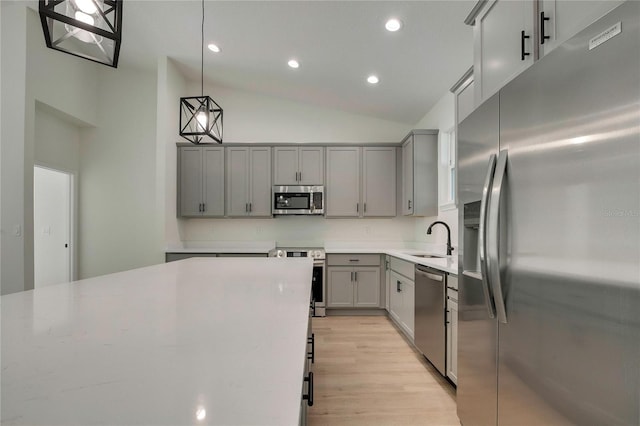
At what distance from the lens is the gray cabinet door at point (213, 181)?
4805 millimetres

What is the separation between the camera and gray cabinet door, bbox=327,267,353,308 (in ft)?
14.6

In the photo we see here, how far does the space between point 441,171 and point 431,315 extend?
211 cm

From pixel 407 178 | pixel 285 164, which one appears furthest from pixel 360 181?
pixel 285 164

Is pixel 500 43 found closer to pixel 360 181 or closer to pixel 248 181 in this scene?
pixel 360 181

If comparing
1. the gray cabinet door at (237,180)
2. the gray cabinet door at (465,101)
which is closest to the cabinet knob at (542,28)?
the gray cabinet door at (465,101)

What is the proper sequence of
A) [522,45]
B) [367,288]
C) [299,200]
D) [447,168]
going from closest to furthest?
[522,45], [447,168], [367,288], [299,200]

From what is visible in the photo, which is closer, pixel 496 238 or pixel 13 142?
pixel 496 238

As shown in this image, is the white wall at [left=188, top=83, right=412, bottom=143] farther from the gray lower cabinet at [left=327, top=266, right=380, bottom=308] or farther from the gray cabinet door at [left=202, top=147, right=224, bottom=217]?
the gray lower cabinet at [left=327, top=266, right=380, bottom=308]

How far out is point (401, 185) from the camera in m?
4.73

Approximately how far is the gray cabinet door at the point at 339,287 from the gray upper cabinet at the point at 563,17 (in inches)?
139

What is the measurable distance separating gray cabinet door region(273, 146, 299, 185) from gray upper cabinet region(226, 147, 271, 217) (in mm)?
102

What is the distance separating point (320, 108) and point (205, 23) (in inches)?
82.5

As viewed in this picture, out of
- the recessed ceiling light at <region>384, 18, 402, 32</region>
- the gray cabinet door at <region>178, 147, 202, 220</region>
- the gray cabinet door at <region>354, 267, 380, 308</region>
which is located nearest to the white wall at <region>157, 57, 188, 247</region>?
the gray cabinet door at <region>178, 147, 202, 220</region>

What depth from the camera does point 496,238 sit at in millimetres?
1304
